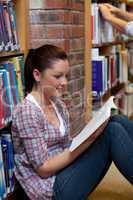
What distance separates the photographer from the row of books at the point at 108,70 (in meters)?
3.01

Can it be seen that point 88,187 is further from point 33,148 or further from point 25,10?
point 25,10

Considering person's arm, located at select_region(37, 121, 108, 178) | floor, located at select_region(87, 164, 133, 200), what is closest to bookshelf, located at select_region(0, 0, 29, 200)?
person's arm, located at select_region(37, 121, 108, 178)

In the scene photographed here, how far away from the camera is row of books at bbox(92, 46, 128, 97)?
119 inches

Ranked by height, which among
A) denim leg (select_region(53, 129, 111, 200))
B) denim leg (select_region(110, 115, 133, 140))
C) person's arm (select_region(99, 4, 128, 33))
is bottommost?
denim leg (select_region(53, 129, 111, 200))

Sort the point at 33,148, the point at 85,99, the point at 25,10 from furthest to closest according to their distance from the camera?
the point at 85,99 < the point at 25,10 < the point at 33,148

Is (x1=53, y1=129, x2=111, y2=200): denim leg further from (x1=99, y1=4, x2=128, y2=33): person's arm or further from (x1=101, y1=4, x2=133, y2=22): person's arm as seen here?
(x1=101, y1=4, x2=133, y2=22): person's arm

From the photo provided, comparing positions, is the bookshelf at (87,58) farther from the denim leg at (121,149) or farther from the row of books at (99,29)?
the denim leg at (121,149)

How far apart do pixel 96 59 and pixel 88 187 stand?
4.94 ft

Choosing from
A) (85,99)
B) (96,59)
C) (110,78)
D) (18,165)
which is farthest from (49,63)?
(110,78)

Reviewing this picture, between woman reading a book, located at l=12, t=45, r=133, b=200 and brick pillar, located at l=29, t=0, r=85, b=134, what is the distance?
0.47 m

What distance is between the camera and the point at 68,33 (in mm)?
2326

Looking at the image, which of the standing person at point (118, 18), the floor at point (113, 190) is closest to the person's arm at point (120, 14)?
the standing person at point (118, 18)

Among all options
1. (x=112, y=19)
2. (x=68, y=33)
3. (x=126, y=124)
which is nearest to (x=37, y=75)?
(x=126, y=124)

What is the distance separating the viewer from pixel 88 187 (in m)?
1.72
